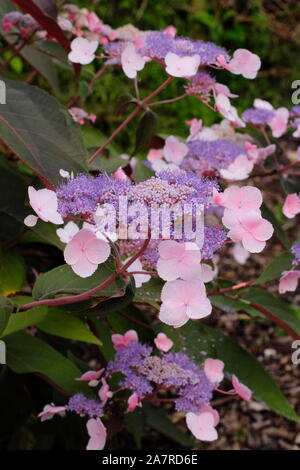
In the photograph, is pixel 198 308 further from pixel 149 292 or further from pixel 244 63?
pixel 244 63

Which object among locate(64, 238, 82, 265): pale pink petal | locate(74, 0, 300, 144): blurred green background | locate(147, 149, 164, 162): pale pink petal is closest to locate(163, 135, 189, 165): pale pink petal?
locate(147, 149, 164, 162): pale pink petal

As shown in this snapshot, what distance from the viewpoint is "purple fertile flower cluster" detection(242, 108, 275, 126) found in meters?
1.17

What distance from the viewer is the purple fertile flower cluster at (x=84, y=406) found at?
35.9 inches

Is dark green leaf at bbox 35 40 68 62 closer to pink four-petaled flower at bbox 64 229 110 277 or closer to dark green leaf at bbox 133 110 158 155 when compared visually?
dark green leaf at bbox 133 110 158 155

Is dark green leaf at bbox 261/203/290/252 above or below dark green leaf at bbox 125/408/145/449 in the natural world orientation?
above

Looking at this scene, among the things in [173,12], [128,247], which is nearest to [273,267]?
[128,247]

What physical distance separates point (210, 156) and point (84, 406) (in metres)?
0.43

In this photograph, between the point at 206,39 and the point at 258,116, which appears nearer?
the point at 258,116

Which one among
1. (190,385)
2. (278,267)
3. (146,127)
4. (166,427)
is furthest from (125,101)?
(166,427)

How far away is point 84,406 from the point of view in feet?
3.00

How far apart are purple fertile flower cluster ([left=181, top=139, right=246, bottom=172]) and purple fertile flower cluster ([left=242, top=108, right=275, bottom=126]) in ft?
0.34

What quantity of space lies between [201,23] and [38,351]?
6.89 feet

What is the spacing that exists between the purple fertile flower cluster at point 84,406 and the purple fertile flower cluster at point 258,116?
0.56 metres

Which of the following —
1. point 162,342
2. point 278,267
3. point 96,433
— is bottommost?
point 96,433
